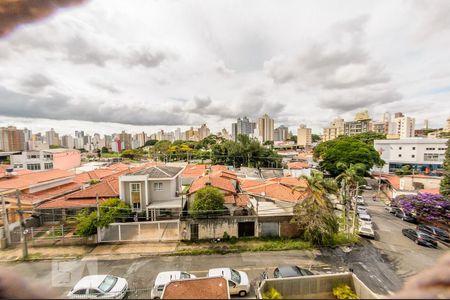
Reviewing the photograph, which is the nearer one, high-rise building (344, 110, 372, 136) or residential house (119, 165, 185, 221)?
residential house (119, 165, 185, 221)

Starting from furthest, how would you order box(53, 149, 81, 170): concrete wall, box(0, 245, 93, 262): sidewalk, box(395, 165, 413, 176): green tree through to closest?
box(53, 149, 81, 170): concrete wall, box(395, 165, 413, 176): green tree, box(0, 245, 93, 262): sidewalk

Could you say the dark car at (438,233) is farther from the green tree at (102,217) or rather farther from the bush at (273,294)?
the green tree at (102,217)

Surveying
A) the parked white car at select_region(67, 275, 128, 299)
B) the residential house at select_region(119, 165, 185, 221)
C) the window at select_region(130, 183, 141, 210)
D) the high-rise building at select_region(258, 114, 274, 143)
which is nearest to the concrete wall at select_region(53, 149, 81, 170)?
the residential house at select_region(119, 165, 185, 221)

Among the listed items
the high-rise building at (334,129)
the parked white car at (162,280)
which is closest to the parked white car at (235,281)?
the parked white car at (162,280)

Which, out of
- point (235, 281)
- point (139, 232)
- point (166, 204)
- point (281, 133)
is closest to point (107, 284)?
point (139, 232)

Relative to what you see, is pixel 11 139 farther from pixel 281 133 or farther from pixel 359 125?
pixel 281 133

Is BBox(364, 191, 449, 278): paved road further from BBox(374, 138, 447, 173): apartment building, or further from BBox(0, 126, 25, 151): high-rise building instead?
BBox(0, 126, 25, 151): high-rise building

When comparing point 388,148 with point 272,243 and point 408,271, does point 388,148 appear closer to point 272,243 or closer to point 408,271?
point 408,271
